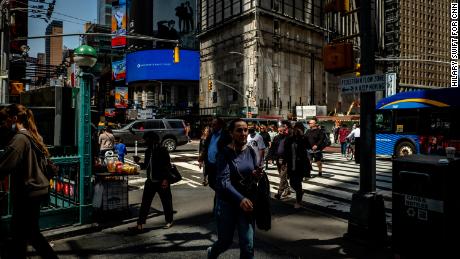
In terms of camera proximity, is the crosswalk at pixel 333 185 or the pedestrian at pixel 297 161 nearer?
the pedestrian at pixel 297 161

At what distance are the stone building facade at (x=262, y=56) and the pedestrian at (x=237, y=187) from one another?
41931 millimetres

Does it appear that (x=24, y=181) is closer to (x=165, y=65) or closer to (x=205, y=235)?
(x=205, y=235)

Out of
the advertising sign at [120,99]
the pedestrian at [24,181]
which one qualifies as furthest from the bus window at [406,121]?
the advertising sign at [120,99]

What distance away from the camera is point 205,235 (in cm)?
600

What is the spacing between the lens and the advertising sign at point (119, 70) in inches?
3083

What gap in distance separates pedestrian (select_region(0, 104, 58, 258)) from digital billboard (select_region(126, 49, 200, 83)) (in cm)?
6237

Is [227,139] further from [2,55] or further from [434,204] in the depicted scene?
[2,55]

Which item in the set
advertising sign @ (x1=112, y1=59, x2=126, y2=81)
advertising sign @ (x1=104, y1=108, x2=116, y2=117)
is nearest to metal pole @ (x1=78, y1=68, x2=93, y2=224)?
advertising sign @ (x1=104, y1=108, x2=116, y2=117)

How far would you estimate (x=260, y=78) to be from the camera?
166 ft

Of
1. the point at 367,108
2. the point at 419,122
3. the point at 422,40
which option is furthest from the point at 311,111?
the point at 422,40

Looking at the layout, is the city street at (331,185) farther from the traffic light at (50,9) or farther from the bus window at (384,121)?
the traffic light at (50,9)

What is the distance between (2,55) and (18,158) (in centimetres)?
1758

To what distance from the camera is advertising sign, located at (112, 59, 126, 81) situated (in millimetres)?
78312

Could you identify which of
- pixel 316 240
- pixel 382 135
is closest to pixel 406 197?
pixel 316 240
